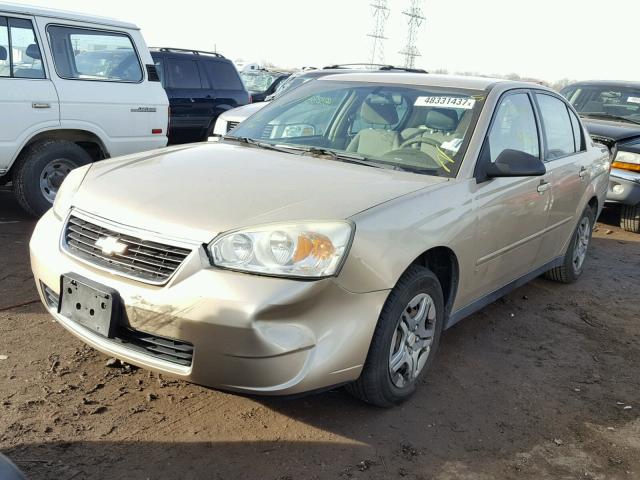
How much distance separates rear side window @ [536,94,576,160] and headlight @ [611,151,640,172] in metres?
3.08

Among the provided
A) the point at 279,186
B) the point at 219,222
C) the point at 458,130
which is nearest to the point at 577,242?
the point at 458,130

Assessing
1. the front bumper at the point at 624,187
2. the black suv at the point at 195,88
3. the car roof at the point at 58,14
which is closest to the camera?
the car roof at the point at 58,14

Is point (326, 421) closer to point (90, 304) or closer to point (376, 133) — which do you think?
point (90, 304)

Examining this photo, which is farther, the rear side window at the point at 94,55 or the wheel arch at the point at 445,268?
the rear side window at the point at 94,55

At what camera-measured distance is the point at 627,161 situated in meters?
7.68

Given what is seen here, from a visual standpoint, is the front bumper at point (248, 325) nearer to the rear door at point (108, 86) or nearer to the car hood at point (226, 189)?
the car hood at point (226, 189)

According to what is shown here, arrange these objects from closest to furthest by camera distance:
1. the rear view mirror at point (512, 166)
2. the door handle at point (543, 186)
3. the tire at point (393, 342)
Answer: the tire at point (393, 342)
the rear view mirror at point (512, 166)
the door handle at point (543, 186)

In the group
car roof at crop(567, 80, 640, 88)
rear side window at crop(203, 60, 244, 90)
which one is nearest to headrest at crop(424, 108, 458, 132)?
car roof at crop(567, 80, 640, 88)

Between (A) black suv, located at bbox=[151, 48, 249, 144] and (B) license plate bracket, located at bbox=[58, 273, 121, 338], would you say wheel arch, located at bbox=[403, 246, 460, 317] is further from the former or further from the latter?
(A) black suv, located at bbox=[151, 48, 249, 144]

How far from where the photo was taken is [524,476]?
2736 millimetres

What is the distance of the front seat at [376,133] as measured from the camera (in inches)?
147

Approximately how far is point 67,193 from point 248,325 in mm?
1418

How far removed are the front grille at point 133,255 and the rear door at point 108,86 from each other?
3.62m

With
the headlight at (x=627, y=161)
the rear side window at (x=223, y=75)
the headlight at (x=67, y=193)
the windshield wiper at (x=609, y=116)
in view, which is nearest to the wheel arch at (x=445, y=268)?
the headlight at (x=67, y=193)
